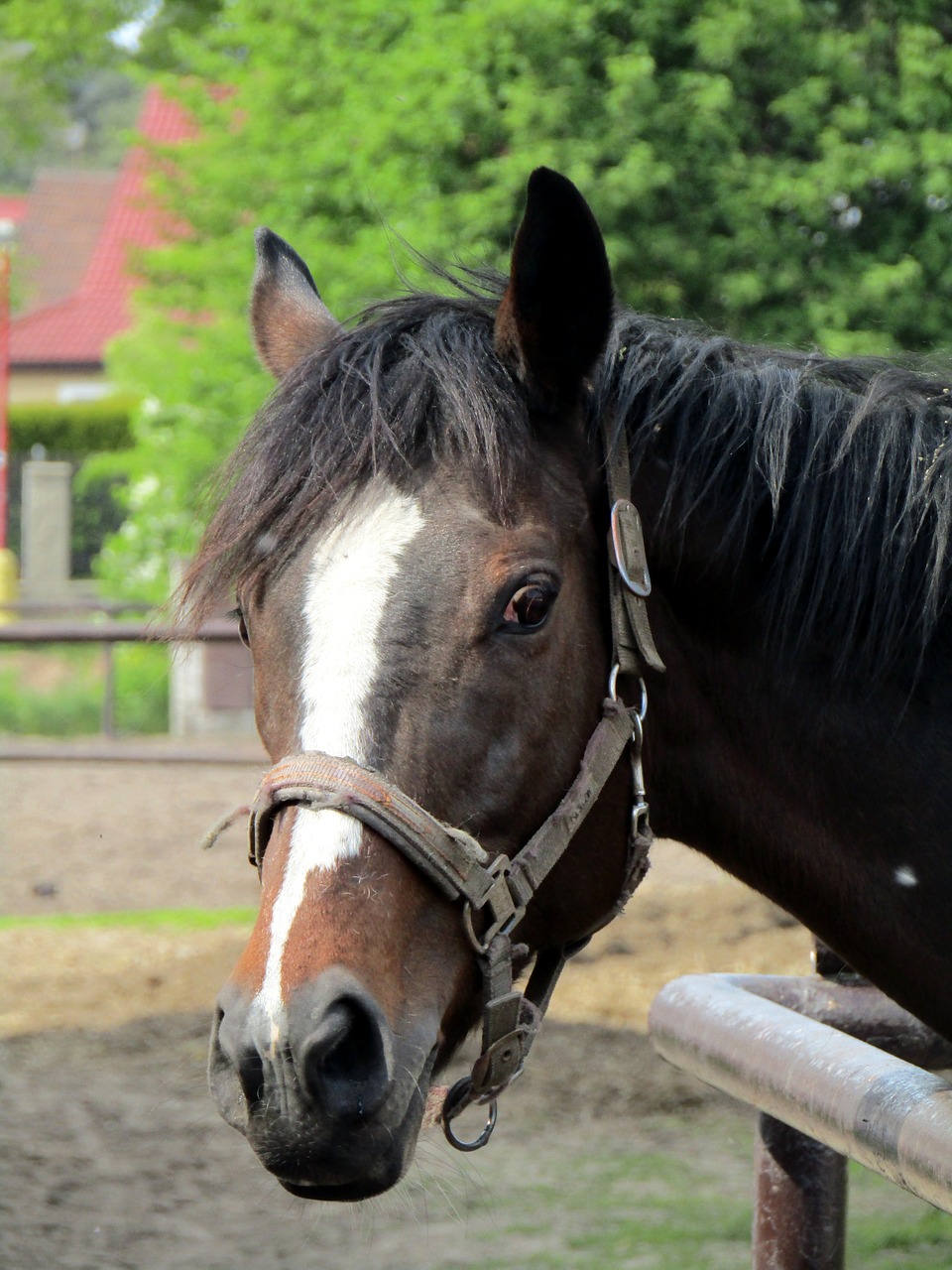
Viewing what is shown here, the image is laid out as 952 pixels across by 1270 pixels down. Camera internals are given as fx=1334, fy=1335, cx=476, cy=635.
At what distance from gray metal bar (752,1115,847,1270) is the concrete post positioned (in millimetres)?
19971

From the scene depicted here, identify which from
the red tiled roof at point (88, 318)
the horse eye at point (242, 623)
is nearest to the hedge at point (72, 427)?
the red tiled roof at point (88, 318)

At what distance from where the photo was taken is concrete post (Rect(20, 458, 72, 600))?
21719 mm

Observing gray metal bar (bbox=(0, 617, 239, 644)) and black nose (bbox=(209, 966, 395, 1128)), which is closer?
black nose (bbox=(209, 966, 395, 1128))

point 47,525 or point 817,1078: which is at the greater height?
point 817,1078

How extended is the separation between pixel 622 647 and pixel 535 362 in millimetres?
433

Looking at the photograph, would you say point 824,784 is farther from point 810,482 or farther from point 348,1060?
point 348,1060

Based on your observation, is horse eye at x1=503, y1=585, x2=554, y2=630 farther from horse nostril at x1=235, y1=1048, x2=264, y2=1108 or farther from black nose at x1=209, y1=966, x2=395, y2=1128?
horse nostril at x1=235, y1=1048, x2=264, y2=1108

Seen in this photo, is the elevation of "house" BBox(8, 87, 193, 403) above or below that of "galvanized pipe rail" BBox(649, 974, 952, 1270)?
below

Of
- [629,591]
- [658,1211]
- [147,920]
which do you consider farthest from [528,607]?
[147,920]

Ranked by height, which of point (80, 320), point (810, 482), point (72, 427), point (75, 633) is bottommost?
point (72, 427)

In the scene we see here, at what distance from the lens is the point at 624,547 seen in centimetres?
188

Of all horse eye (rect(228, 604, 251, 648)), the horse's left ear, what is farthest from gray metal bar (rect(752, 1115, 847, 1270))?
the horse's left ear

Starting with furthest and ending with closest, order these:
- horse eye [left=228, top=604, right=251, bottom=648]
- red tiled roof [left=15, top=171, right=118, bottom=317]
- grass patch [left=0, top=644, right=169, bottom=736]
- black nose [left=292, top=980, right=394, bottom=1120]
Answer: red tiled roof [left=15, top=171, right=118, bottom=317] → grass patch [left=0, top=644, right=169, bottom=736] → horse eye [left=228, top=604, right=251, bottom=648] → black nose [left=292, top=980, right=394, bottom=1120]

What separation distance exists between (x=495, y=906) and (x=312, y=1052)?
33cm
